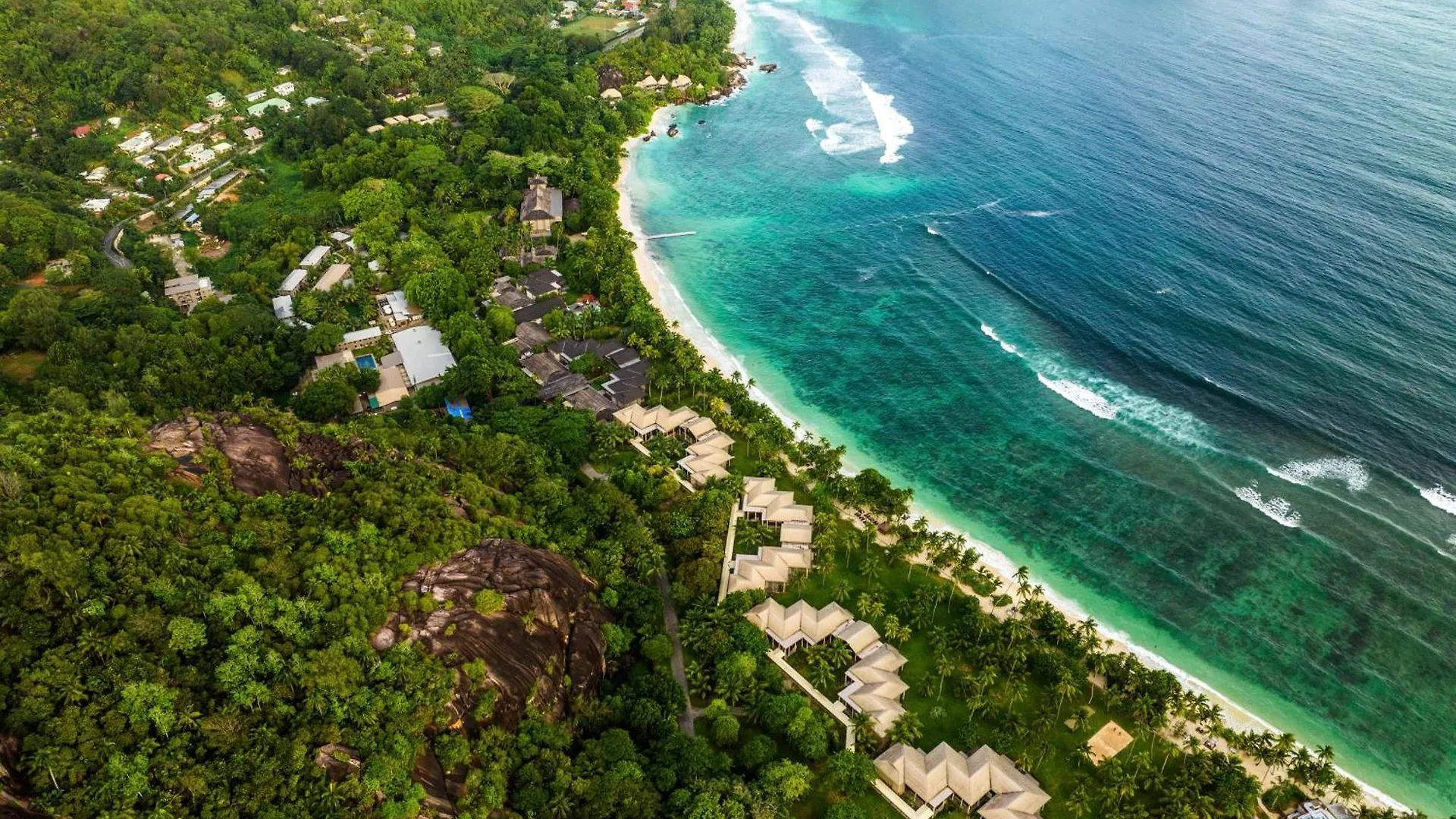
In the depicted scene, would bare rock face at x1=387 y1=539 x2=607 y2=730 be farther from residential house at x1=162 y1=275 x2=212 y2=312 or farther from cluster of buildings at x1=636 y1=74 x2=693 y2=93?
cluster of buildings at x1=636 y1=74 x2=693 y2=93

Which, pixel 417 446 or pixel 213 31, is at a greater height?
pixel 213 31

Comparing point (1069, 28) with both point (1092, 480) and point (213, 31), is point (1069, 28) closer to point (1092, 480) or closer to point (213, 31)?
point (1092, 480)

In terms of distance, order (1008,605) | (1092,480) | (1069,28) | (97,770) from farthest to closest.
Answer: (1069,28) → (1092,480) → (1008,605) → (97,770)

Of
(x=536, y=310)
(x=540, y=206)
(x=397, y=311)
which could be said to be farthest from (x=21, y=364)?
(x=540, y=206)

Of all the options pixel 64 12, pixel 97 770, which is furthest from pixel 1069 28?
pixel 97 770

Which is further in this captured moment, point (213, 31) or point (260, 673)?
point (213, 31)

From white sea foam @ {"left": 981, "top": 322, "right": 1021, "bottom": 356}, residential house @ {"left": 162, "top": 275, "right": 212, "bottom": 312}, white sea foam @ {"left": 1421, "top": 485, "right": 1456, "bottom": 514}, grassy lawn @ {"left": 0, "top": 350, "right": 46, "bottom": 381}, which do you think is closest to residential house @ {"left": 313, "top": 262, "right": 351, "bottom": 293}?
residential house @ {"left": 162, "top": 275, "right": 212, "bottom": 312}

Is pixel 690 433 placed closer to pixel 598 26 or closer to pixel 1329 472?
pixel 1329 472
